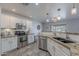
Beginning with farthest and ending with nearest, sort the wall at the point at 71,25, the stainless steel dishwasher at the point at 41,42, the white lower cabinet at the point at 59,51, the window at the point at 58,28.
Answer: the stainless steel dishwasher at the point at 41,42 < the window at the point at 58,28 < the wall at the point at 71,25 < the white lower cabinet at the point at 59,51

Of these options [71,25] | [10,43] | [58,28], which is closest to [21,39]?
[10,43]

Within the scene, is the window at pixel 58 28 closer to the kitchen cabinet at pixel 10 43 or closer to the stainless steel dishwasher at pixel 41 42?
the stainless steel dishwasher at pixel 41 42

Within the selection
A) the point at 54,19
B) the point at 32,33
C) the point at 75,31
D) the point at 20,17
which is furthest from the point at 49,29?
the point at 20,17

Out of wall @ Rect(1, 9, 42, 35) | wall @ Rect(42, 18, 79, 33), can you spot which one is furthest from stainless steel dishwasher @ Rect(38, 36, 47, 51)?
wall @ Rect(42, 18, 79, 33)

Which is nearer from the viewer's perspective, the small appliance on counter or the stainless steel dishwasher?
the small appliance on counter

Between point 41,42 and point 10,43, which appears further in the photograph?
point 41,42

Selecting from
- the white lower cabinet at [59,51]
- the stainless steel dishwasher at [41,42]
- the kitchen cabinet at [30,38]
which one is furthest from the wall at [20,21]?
the stainless steel dishwasher at [41,42]

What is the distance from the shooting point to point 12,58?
1.51 metres

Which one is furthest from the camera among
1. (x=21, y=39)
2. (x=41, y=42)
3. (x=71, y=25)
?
(x=41, y=42)

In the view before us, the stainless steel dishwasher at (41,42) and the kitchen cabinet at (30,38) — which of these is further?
the stainless steel dishwasher at (41,42)

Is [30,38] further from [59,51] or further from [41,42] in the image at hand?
[41,42]

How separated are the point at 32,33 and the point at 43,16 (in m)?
0.62

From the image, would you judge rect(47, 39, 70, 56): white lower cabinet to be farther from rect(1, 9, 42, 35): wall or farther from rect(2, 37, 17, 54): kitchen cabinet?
rect(2, 37, 17, 54): kitchen cabinet

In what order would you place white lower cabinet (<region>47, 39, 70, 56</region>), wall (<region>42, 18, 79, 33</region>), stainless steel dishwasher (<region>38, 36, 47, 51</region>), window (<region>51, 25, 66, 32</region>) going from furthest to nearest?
stainless steel dishwasher (<region>38, 36, 47, 51</region>), window (<region>51, 25, 66, 32</region>), wall (<region>42, 18, 79, 33</region>), white lower cabinet (<region>47, 39, 70, 56</region>)
